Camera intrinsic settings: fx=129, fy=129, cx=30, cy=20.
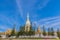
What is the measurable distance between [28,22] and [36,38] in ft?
18.4

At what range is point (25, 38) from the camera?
15.6 meters

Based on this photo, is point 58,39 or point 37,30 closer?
point 58,39

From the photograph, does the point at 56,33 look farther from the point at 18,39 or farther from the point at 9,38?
the point at 9,38

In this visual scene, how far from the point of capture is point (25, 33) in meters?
17.0

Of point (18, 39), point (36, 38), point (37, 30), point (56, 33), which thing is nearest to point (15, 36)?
point (18, 39)

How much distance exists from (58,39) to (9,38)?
5915 millimetres

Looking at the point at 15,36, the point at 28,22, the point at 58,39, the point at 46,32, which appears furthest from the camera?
the point at 28,22

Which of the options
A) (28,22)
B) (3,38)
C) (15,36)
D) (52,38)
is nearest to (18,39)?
(15,36)

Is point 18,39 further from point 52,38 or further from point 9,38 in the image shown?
point 52,38

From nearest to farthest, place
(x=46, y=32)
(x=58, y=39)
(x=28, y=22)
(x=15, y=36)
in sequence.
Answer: (x=58, y=39) → (x=15, y=36) → (x=46, y=32) → (x=28, y=22)

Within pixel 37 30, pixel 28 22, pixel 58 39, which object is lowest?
pixel 58 39

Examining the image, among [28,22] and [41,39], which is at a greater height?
[28,22]

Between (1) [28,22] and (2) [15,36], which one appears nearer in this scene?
(2) [15,36]

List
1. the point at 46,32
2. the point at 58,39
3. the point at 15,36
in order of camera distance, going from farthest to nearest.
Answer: the point at 46,32 → the point at 15,36 → the point at 58,39
